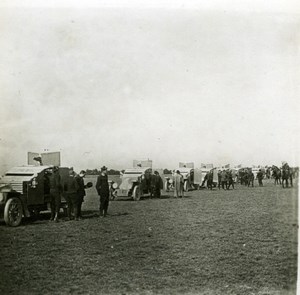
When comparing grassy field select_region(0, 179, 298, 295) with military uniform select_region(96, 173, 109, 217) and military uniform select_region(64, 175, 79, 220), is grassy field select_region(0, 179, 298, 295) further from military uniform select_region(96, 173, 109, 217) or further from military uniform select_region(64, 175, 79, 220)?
military uniform select_region(96, 173, 109, 217)

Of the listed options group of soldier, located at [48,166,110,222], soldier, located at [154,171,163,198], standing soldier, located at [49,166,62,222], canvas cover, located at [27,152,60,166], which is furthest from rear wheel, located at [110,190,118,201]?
canvas cover, located at [27,152,60,166]

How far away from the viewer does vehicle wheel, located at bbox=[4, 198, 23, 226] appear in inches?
210

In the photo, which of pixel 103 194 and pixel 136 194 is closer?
pixel 103 194

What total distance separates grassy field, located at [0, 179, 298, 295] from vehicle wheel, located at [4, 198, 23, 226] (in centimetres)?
19

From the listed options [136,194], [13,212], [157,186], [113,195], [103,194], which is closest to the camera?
[13,212]

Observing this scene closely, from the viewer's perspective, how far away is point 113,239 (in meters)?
4.79

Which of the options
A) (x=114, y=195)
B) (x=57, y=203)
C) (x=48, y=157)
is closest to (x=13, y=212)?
(x=57, y=203)

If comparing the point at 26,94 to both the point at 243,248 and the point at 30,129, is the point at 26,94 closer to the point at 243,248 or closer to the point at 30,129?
the point at 30,129

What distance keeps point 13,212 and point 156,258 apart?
234 cm

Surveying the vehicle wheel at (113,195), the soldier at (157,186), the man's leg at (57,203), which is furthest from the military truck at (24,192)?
the soldier at (157,186)

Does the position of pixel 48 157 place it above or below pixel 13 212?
above

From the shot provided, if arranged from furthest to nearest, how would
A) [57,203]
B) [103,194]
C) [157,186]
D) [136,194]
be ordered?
[157,186] < [136,194] < [103,194] < [57,203]

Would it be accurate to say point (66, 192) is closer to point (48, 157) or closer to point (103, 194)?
point (103, 194)

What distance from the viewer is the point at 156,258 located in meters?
4.19
